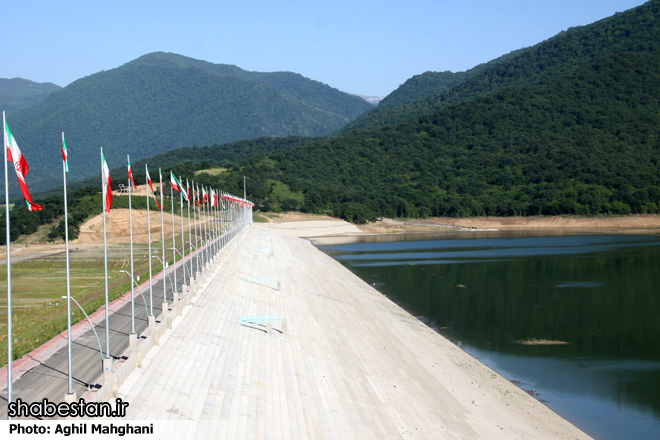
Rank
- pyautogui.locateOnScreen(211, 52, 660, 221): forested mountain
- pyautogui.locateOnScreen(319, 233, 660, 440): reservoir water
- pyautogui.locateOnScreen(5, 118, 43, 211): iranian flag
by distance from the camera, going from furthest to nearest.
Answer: pyautogui.locateOnScreen(211, 52, 660, 221): forested mountain, pyautogui.locateOnScreen(319, 233, 660, 440): reservoir water, pyautogui.locateOnScreen(5, 118, 43, 211): iranian flag

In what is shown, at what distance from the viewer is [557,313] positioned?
44.2 m

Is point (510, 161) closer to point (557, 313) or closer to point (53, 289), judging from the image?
point (557, 313)

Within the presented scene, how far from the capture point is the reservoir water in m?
27.5

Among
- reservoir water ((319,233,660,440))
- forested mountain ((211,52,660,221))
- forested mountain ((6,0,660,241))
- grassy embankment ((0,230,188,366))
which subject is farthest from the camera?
forested mountain ((211,52,660,221))

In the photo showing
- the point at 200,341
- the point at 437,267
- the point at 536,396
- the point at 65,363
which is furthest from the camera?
the point at 437,267

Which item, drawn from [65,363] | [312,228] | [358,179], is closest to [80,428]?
[65,363]

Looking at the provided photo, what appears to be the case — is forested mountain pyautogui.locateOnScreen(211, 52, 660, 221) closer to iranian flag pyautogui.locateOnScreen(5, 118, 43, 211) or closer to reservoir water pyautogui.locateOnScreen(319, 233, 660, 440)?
reservoir water pyautogui.locateOnScreen(319, 233, 660, 440)

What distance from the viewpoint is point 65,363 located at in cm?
2092

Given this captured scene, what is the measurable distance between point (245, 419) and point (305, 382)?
5076mm

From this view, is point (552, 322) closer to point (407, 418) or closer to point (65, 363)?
point (407, 418)

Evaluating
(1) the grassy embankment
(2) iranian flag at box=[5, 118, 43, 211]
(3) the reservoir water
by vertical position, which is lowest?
(3) the reservoir water

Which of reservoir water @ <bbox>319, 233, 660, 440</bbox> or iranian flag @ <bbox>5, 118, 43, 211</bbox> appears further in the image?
reservoir water @ <bbox>319, 233, 660, 440</bbox>

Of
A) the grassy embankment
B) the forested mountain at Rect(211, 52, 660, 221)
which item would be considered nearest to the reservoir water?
the grassy embankment

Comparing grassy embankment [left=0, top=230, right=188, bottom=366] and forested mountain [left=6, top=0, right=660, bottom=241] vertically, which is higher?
forested mountain [left=6, top=0, right=660, bottom=241]
